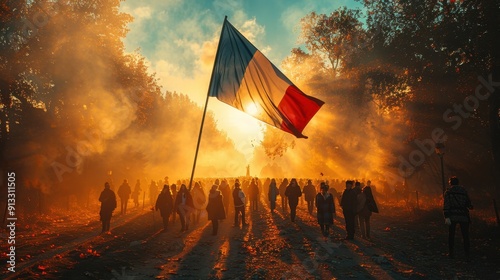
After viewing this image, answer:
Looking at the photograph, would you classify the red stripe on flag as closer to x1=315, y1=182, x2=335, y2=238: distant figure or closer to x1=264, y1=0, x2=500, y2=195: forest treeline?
x1=315, y1=182, x2=335, y2=238: distant figure

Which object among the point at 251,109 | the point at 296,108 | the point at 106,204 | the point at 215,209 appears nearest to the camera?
the point at 296,108

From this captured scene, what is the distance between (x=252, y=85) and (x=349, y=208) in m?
5.87

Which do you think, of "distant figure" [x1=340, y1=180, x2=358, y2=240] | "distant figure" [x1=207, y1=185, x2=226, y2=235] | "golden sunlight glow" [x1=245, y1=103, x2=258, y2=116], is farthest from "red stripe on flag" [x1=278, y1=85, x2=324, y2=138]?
"distant figure" [x1=207, y1=185, x2=226, y2=235]

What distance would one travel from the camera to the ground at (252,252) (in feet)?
27.3

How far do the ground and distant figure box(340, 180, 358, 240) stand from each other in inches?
16.0

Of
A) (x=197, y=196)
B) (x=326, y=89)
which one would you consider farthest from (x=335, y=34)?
(x=197, y=196)

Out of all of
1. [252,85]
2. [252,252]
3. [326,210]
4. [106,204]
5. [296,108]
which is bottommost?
[252,252]

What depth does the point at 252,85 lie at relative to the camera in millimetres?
10492

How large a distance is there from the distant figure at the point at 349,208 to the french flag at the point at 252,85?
4205mm

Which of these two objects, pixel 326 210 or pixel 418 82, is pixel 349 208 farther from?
pixel 418 82

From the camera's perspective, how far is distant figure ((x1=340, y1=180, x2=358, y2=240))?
12758mm

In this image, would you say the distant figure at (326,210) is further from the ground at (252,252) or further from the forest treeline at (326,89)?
the forest treeline at (326,89)

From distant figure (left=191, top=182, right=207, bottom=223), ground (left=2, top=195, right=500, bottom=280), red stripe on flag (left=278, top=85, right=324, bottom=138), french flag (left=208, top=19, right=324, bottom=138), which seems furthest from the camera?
distant figure (left=191, top=182, right=207, bottom=223)

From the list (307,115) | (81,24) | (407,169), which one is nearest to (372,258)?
(307,115)
